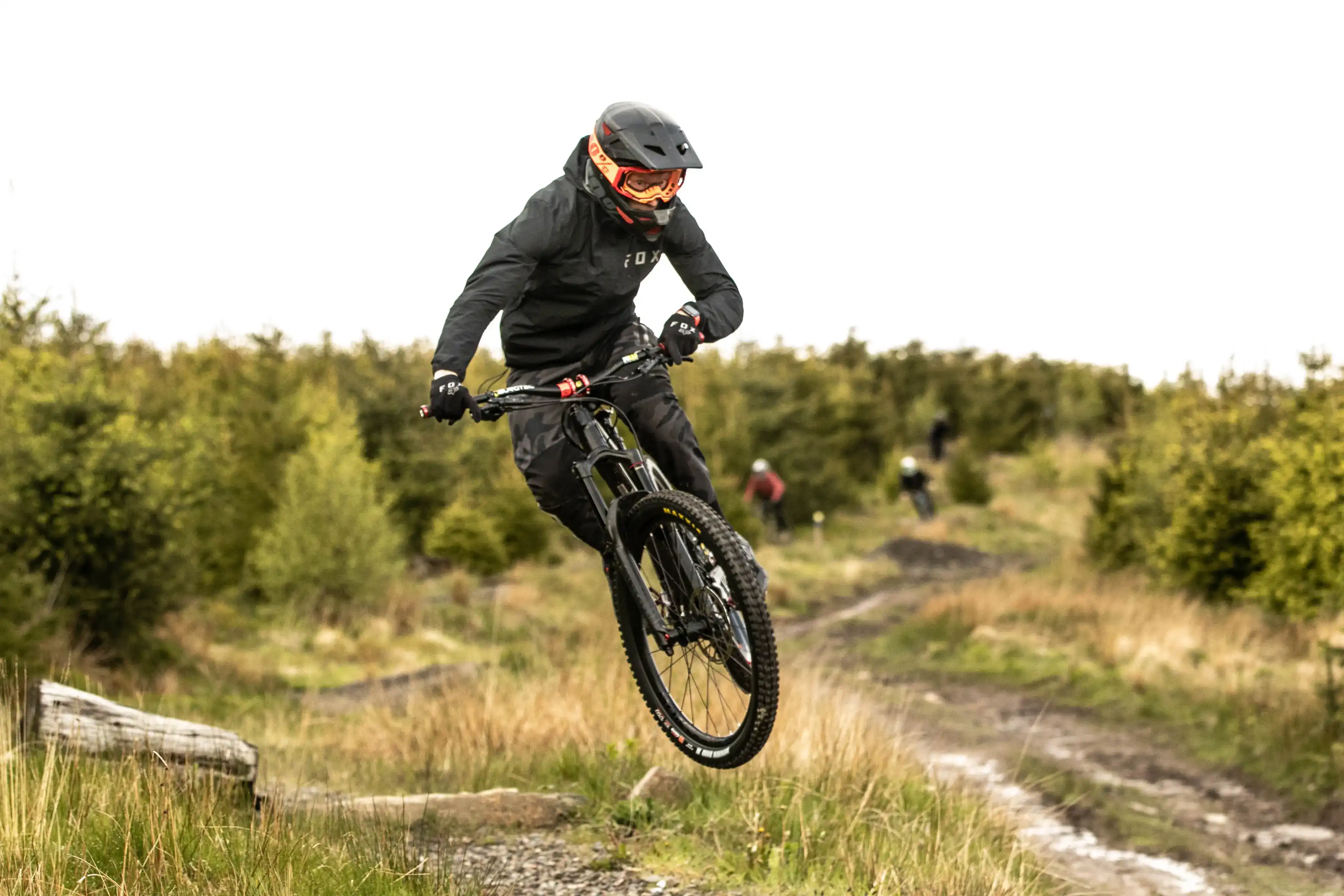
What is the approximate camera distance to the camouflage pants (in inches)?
221

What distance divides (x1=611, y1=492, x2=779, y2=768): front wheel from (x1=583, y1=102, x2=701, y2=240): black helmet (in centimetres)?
124

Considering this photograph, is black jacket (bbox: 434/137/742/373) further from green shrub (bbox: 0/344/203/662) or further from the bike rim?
green shrub (bbox: 0/344/203/662)

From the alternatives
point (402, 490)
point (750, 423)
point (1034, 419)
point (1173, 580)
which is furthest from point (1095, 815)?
point (1034, 419)

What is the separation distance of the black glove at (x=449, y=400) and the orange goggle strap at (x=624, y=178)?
1.08 meters

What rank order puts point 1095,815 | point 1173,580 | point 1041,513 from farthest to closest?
point 1041,513 → point 1173,580 → point 1095,815

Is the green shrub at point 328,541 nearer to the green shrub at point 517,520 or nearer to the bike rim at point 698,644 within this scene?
the green shrub at point 517,520

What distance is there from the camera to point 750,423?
3484cm

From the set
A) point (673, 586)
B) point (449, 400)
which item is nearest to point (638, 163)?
point (449, 400)

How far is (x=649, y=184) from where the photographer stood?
5.10 m

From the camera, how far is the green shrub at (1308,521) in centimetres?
1409

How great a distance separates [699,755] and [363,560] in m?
16.2

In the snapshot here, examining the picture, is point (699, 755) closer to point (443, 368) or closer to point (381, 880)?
point (381, 880)

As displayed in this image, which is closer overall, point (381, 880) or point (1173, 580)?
point (381, 880)

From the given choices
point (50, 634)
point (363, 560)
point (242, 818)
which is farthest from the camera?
point (363, 560)
